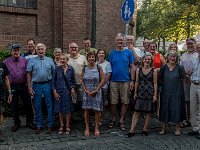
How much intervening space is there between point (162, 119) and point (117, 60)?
1.62m

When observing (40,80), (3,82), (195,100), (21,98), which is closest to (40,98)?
(40,80)

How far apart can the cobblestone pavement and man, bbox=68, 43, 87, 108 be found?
87cm

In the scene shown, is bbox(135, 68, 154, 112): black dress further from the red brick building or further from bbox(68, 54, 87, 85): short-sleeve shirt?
the red brick building

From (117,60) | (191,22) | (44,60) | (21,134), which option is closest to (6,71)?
(44,60)

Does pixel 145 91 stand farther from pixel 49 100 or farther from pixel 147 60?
pixel 49 100

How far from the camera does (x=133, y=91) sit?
25.6 ft

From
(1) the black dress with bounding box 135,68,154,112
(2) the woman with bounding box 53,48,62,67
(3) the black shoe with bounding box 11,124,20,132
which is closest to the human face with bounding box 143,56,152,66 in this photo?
(1) the black dress with bounding box 135,68,154,112

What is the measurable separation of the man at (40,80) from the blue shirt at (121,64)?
1.37 m

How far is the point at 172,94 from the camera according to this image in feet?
24.0

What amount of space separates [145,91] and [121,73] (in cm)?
A: 71

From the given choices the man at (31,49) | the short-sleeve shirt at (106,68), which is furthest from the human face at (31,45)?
the short-sleeve shirt at (106,68)

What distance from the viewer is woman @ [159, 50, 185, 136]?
23.9ft

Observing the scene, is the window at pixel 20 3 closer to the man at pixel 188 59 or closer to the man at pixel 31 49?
the man at pixel 31 49

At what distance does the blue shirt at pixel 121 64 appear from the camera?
7.55m
